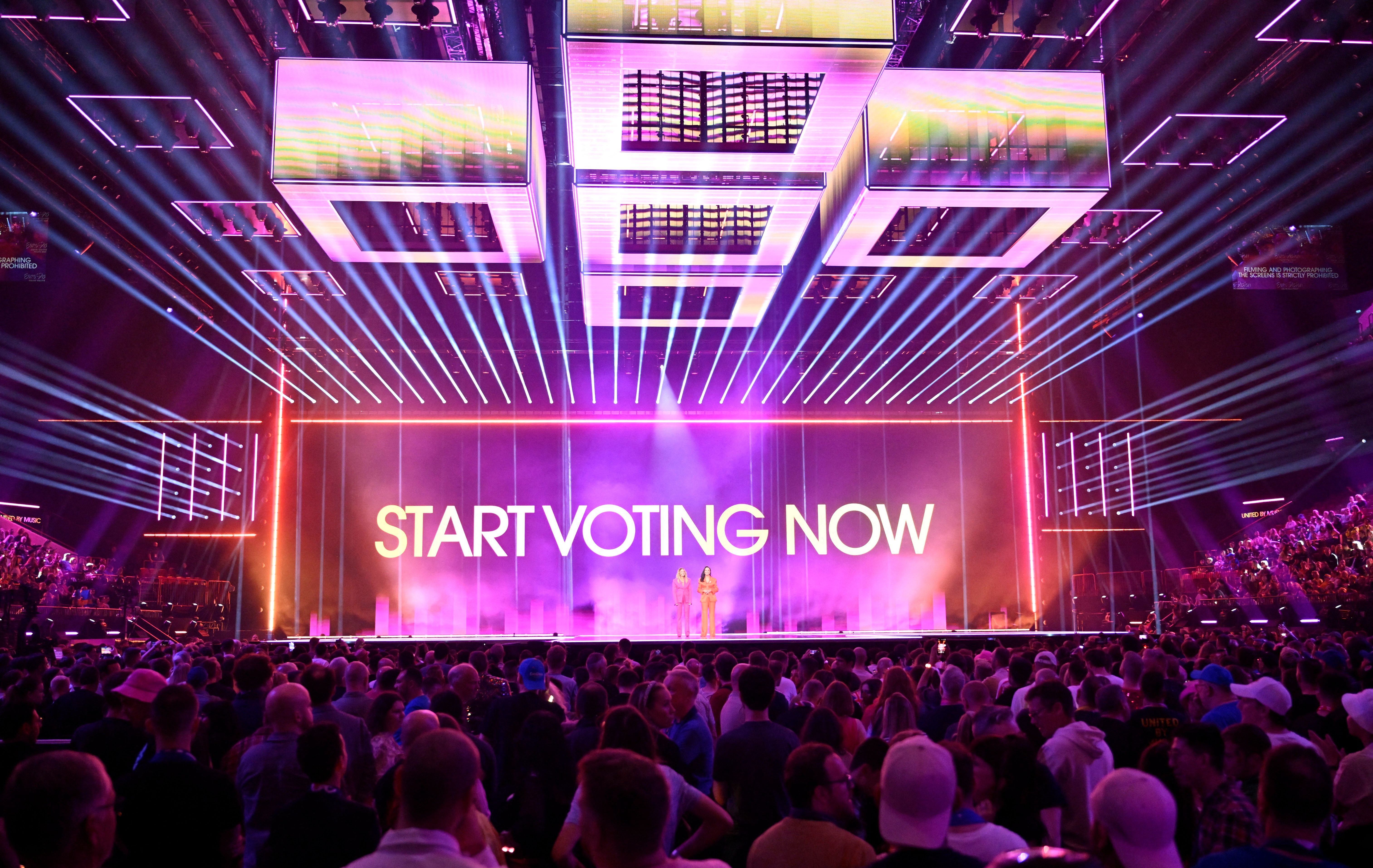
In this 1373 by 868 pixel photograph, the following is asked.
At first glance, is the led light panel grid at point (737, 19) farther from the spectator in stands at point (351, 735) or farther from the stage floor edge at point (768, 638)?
the stage floor edge at point (768, 638)

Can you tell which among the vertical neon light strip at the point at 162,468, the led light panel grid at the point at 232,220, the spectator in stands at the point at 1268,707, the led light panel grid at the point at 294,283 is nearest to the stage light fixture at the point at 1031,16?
the spectator in stands at the point at 1268,707

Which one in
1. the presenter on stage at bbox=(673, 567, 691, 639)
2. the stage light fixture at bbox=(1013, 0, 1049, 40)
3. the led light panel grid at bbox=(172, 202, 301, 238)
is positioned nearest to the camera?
the stage light fixture at bbox=(1013, 0, 1049, 40)

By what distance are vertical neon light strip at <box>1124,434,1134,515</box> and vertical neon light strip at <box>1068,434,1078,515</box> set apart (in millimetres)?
873

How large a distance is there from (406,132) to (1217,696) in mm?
6965

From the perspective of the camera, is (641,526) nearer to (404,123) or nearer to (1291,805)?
(404,123)

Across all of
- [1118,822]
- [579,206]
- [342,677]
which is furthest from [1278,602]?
[1118,822]

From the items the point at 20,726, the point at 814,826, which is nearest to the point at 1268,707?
the point at 814,826

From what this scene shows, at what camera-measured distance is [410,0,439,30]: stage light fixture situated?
24.1ft

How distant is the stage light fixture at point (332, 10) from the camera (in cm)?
756

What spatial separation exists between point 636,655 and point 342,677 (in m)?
5.44

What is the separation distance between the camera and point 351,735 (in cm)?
395

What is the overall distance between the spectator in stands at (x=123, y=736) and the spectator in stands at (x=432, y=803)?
236cm

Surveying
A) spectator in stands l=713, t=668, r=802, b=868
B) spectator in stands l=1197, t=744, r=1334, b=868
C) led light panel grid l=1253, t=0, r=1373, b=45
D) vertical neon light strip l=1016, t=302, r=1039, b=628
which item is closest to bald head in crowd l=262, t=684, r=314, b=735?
spectator in stands l=713, t=668, r=802, b=868

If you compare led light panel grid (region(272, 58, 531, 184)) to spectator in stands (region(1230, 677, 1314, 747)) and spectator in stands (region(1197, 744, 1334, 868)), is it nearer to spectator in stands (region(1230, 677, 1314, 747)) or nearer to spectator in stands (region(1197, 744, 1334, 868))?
spectator in stands (region(1230, 677, 1314, 747))
